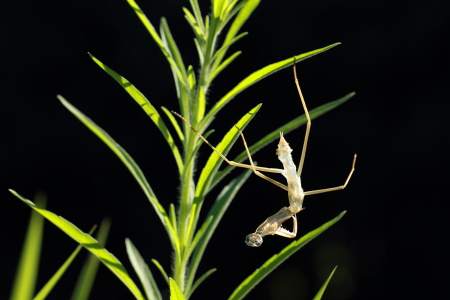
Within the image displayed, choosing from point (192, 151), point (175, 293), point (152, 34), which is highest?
point (152, 34)

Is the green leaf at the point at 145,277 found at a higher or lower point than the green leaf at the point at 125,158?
lower

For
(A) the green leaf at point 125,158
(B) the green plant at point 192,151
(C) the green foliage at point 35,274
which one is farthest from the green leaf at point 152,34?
(C) the green foliage at point 35,274

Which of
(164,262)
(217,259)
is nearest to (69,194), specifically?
(164,262)

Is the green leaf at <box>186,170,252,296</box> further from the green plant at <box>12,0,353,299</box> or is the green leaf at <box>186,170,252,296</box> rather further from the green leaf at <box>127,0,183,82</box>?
the green leaf at <box>127,0,183,82</box>

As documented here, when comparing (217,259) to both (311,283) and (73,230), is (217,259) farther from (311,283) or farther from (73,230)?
(73,230)

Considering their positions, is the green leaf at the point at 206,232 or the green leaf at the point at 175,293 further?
the green leaf at the point at 206,232

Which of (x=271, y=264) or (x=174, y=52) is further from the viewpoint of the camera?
(x=174, y=52)

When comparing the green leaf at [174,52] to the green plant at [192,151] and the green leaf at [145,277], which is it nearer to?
the green plant at [192,151]

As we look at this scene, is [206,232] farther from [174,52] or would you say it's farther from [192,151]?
[174,52]

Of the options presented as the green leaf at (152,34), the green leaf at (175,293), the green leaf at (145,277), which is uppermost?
the green leaf at (152,34)

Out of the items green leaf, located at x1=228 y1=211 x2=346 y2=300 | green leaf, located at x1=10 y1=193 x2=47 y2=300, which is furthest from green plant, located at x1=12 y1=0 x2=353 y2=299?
green leaf, located at x1=10 y1=193 x2=47 y2=300

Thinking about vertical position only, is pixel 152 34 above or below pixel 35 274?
above

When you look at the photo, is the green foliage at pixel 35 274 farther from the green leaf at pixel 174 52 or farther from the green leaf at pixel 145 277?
the green leaf at pixel 174 52

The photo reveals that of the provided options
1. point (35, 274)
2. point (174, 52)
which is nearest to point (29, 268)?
point (35, 274)
